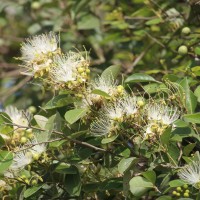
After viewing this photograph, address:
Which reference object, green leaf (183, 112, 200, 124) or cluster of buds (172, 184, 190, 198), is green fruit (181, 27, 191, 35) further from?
cluster of buds (172, 184, 190, 198)

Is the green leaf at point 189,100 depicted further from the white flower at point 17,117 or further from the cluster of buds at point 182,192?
the white flower at point 17,117

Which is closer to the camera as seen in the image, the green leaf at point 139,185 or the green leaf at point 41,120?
the green leaf at point 139,185

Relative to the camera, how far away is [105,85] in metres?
2.34

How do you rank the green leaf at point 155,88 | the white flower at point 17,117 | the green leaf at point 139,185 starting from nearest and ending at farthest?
the green leaf at point 139,185 → the green leaf at point 155,88 → the white flower at point 17,117

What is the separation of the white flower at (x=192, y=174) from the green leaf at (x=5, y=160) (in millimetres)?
596

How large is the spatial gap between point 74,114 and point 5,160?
0.29 metres

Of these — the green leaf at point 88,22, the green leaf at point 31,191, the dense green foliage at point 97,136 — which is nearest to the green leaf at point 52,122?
the dense green foliage at point 97,136

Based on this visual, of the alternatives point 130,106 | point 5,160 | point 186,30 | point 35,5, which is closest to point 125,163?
point 130,106

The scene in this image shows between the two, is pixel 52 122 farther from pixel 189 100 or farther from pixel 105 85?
pixel 189 100

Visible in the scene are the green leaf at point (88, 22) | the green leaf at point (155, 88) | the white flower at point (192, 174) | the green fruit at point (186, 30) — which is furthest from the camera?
the green leaf at point (88, 22)

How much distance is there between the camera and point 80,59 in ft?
7.88

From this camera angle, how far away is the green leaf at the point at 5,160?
7.34 ft

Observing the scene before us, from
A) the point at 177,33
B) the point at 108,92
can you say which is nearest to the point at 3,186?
the point at 108,92

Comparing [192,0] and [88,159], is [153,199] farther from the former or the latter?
[192,0]
